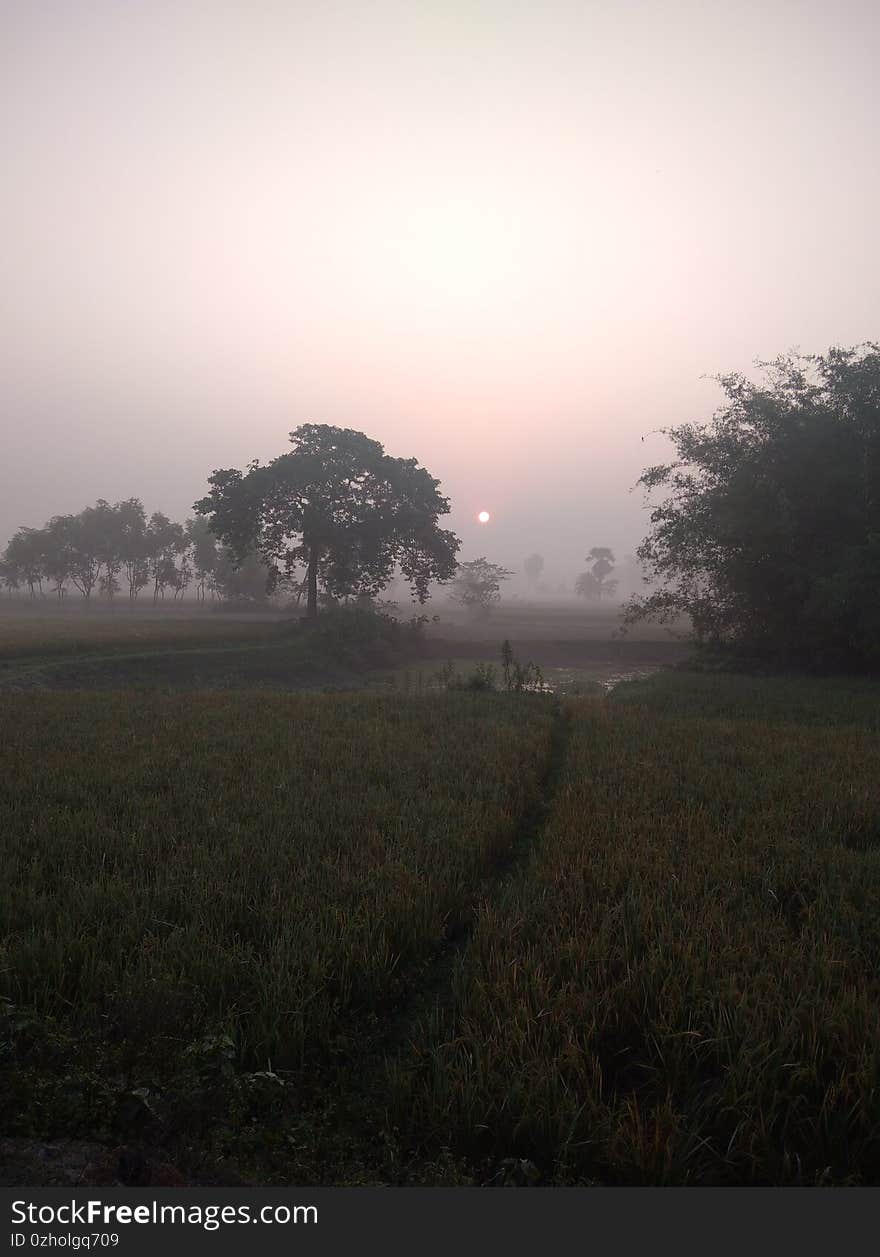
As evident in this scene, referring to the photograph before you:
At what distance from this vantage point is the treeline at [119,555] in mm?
75188

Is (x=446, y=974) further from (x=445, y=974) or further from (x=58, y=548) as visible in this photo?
(x=58, y=548)

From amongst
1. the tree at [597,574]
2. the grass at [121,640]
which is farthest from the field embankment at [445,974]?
the tree at [597,574]

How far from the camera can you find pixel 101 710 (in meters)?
14.3

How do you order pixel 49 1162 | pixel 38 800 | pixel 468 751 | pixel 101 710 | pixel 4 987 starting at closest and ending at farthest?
pixel 49 1162
pixel 4 987
pixel 38 800
pixel 468 751
pixel 101 710

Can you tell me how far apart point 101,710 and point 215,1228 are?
45.3 feet

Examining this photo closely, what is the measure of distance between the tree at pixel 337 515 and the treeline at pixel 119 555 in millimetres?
33836

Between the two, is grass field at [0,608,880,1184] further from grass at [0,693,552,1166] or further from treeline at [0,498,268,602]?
treeline at [0,498,268,602]

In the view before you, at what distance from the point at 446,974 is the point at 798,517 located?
2484cm

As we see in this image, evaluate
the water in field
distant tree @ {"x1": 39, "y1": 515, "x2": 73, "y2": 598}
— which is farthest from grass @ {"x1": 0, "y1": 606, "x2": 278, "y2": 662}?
distant tree @ {"x1": 39, "y1": 515, "x2": 73, "y2": 598}

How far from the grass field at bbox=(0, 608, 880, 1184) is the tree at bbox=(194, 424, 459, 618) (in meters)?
32.0

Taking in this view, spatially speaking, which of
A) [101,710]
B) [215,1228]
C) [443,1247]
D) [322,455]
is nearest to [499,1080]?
[443,1247]

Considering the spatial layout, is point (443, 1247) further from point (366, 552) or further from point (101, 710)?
point (366, 552)

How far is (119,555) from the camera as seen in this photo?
251 ft

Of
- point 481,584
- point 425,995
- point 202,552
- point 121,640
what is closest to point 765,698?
point 425,995
